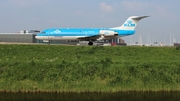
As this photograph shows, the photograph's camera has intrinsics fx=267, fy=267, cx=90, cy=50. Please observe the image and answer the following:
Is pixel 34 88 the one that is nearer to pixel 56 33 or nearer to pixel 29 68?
pixel 29 68

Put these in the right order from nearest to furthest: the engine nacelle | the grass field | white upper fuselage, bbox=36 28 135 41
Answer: the grass field
the engine nacelle
white upper fuselage, bbox=36 28 135 41

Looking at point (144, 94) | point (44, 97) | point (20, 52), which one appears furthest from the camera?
point (20, 52)

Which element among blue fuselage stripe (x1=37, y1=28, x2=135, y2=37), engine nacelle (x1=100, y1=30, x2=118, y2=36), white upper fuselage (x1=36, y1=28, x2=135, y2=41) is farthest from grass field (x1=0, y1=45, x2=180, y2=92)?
blue fuselage stripe (x1=37, y1=28, x2=135, y2=37)

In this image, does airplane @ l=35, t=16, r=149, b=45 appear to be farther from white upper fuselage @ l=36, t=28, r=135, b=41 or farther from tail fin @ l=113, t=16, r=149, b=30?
tail fin @ l=113, t=16, r=149, b=30

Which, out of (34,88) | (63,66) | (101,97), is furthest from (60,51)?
(101,97)

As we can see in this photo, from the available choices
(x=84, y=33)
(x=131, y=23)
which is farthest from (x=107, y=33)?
(x=131, y=23)

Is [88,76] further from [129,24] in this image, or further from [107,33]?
[129,24]

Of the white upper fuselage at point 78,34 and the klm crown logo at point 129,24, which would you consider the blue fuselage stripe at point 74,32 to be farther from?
the klm crown logo at point 129,24

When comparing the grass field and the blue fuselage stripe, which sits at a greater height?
the blue fuselage stripe

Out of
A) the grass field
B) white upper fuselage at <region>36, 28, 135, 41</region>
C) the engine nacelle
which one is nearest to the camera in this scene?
the grass field

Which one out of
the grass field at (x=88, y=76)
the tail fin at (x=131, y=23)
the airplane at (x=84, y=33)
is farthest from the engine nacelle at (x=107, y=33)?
the grass field at (x=88, y=76)

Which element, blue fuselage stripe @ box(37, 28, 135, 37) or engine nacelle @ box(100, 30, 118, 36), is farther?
blue fuselage stripe @ box(37, 28, 135, 37)

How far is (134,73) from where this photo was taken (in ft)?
69.1

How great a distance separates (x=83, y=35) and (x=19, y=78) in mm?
30590
